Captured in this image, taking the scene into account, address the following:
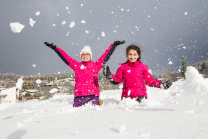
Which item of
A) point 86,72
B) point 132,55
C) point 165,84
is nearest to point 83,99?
point 86,72

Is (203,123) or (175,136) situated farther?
(203,123)

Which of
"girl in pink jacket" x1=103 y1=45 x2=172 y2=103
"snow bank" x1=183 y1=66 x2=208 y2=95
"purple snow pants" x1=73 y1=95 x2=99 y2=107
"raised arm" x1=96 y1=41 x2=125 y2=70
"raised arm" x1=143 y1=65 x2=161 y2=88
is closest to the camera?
"snow bank" x1=183 y1=66 x2=208 y2=95

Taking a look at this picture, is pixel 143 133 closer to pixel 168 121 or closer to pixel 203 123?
pixel 168 121

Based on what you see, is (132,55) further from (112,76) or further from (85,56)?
(85,56)

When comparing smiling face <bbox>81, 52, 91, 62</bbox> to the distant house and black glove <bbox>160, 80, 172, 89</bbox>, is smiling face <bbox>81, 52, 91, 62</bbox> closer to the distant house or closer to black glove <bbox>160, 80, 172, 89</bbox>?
black glove <bbox>160, 80, 172, 89</bbox>

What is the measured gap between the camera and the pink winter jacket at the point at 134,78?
3.02 metres

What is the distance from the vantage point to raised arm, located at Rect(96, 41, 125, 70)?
132 inches

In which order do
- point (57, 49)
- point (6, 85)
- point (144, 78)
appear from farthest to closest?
1. point (6, 85)
2. point (57, 49)
3. point (144, 78)

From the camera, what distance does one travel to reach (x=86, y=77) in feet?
10.3

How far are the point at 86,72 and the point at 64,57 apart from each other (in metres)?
0.81

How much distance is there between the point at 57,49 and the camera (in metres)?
3.63

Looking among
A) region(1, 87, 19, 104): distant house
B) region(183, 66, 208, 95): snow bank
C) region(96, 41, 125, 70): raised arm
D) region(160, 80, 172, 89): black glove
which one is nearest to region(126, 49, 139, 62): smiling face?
region(96, 41, 125, 70): raised arm

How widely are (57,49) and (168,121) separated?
3195mm

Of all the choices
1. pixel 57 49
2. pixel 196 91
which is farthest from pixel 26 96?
pixel 196 91
